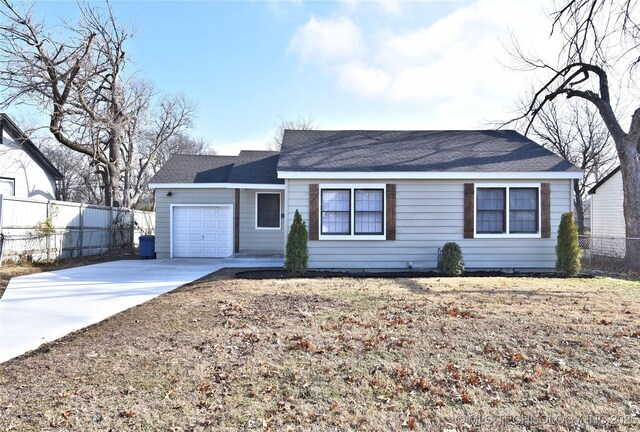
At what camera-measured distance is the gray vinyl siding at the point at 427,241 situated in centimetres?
1159

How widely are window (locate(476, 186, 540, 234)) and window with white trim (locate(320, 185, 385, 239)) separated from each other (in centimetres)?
277

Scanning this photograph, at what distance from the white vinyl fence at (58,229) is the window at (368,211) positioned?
9953 millimetres

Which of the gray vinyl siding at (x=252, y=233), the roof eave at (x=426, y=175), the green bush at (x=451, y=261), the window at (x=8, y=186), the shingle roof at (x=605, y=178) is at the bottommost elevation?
the green bush at (x=451, y=261)

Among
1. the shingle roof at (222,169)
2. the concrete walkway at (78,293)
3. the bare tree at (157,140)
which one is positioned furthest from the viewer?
the bare tree at (157,140)

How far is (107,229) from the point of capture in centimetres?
1856

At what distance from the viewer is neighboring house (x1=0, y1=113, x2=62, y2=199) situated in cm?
1772

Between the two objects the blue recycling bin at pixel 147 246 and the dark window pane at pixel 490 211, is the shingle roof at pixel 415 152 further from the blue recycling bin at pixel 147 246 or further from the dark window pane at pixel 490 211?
the blue recycling bin at pixel 147 246

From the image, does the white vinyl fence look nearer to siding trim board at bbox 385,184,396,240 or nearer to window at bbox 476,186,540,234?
siding trim board at bbox 385,184,396,240

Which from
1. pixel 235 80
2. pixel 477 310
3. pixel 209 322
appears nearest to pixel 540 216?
pixel 477 310

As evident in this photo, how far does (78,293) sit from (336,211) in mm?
6382

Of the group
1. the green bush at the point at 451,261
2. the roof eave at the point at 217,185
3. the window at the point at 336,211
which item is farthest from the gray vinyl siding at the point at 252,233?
the green bush at the point at 451,261

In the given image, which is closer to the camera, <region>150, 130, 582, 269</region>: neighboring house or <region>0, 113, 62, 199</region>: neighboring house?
<region>150, 130, 582, 269</region>: neighboring house

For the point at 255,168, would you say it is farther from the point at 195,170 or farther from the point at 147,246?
the point at 147,246

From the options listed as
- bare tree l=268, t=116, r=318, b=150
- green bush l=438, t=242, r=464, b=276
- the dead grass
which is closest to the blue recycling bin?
the dead grass
